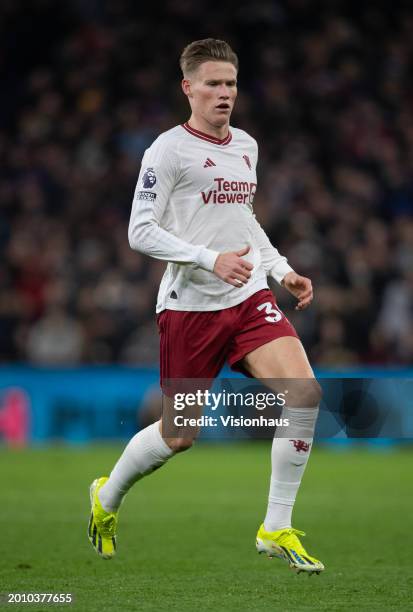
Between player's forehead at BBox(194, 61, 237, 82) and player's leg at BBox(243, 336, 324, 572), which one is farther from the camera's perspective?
player's forehead at BBox(194, 61, 237, 82)

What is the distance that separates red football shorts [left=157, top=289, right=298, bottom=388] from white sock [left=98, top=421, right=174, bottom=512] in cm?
31

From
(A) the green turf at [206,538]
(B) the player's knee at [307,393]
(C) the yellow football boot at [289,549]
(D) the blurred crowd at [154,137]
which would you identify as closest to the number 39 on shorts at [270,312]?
(B) the player's knee at [307,393]

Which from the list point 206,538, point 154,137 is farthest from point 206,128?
point 154,137

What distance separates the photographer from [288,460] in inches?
222

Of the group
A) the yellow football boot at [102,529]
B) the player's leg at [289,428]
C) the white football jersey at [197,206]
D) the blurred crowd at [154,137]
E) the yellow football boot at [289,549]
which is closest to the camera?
the yellow football boot at [289,549]

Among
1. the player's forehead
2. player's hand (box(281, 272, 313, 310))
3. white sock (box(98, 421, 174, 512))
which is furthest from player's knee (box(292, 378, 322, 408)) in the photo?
the player's forehead

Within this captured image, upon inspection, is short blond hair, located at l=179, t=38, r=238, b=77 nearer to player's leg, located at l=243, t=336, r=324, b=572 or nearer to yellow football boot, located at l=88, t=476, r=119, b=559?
player's leg, located at l=243, t=336, r=324, b=572

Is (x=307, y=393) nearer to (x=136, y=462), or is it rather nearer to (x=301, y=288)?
Result: (x=301, y=288)

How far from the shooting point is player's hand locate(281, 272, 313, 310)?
18.9 ft

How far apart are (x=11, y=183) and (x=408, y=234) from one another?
218 inches

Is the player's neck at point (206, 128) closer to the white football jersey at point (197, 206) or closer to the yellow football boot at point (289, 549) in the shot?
the white football jersey at point (197, 206)

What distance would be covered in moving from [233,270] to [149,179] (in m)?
0.67

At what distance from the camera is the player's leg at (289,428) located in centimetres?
556

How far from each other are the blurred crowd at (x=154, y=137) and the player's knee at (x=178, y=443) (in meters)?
7.43
